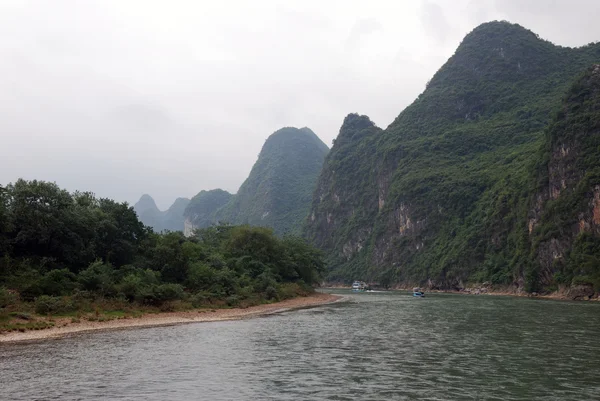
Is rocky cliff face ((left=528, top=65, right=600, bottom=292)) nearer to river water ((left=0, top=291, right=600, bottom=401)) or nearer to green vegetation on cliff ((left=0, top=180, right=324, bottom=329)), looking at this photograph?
green vegetation on cliff ((left=0, top=180, right=324, bottom=329))

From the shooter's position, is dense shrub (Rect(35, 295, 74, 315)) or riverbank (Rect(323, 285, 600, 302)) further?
riverbank (Rect(323, 285, 600, 302))

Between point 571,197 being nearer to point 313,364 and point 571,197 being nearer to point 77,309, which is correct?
point 313,364

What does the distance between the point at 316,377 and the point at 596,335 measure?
76.1 feet

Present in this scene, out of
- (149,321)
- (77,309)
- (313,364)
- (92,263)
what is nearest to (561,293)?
(149,321)

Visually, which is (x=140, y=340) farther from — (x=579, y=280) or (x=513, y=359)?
(x=579, y=280)

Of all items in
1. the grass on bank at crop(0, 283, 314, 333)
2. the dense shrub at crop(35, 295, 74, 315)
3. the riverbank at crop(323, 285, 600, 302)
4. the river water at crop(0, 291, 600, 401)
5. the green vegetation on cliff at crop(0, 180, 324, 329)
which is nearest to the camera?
the river water at crop(0, 291, 600, 401)

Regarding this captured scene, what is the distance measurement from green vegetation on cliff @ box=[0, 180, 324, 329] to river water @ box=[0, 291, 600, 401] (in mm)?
10372

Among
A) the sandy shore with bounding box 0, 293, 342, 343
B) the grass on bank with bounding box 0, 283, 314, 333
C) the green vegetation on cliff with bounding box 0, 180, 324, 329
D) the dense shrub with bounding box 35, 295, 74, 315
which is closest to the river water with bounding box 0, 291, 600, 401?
the sandy shore with bounding box 0, 293, 342, 343

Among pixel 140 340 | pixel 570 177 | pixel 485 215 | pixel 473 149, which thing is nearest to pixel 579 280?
pixel 570 177

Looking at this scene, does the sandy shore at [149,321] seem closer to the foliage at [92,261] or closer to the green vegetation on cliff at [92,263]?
the green vegetation on cliff at [92,263]

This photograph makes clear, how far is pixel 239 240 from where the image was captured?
86188 millimetres

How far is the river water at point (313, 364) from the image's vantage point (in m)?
17.6

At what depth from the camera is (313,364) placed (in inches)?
914

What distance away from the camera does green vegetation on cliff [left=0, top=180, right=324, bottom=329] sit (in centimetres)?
4212
